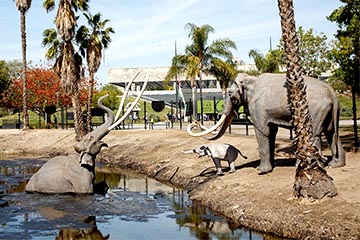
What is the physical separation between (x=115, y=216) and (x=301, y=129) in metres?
4.14

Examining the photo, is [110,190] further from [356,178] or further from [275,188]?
[356,178]

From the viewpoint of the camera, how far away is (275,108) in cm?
1123

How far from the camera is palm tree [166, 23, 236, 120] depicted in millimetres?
26875

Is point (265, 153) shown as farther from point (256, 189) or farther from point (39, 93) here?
point (39, 93)

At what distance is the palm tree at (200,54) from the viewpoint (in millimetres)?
26875

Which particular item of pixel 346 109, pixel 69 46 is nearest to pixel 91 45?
pixel 69 46

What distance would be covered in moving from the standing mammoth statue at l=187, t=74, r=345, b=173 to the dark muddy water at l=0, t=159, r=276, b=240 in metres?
2.25

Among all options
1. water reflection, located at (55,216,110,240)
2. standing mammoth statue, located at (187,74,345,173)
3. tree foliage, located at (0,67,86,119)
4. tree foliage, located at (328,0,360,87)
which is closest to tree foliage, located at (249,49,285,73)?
tree foliage, located at (0,67,86,119)

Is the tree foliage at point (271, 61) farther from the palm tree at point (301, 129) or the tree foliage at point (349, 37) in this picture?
the palm tree at point (301, 129)

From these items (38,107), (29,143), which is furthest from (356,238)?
(38,107)

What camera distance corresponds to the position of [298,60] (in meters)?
9.80

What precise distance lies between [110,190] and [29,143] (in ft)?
53.9

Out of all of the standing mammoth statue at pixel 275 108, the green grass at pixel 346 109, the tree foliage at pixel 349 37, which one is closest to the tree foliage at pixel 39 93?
the green grass at pixel 346 109

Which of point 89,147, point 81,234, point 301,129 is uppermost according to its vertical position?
point 301,129
